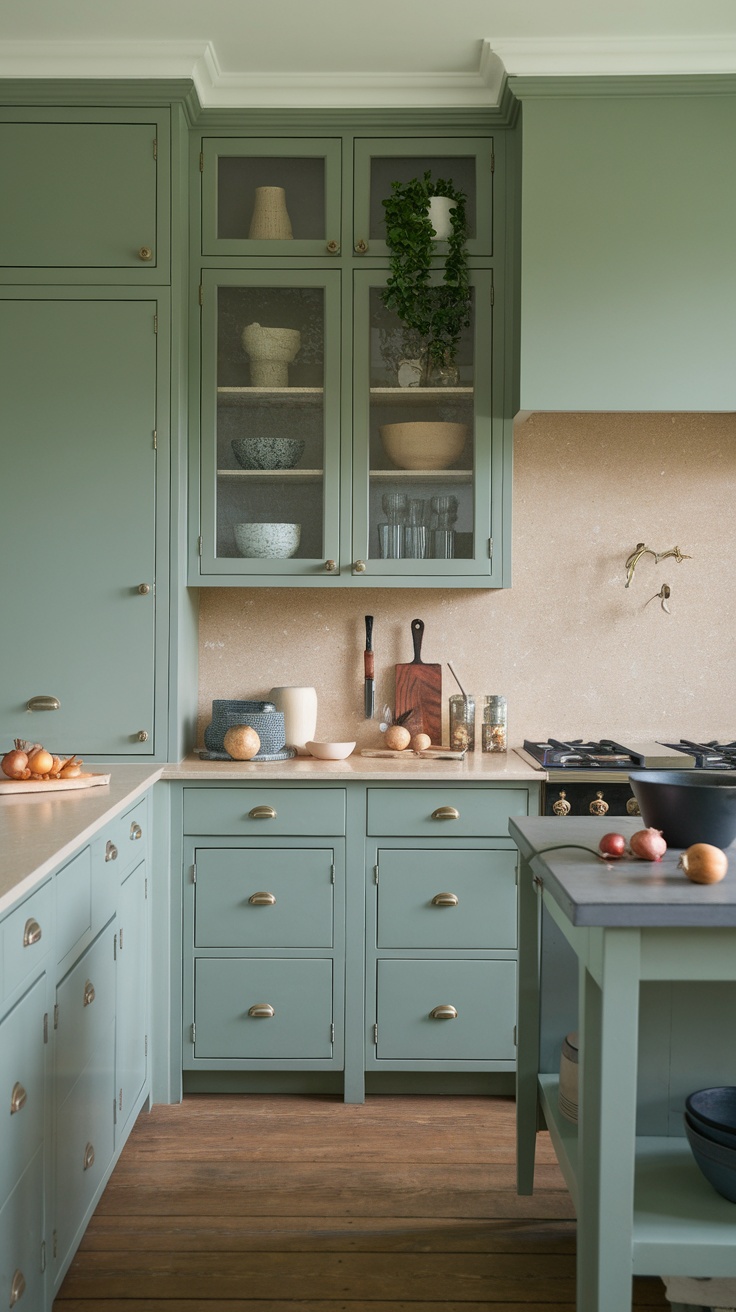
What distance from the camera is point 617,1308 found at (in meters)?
1.50

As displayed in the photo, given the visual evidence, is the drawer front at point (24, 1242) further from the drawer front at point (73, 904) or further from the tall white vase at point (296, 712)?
the tall white vase at point (296, 712)

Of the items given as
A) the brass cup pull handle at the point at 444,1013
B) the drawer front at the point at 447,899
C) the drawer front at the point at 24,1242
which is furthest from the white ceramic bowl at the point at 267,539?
the drawer front at the point at 24,1242

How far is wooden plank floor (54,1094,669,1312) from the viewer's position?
2.01 metres

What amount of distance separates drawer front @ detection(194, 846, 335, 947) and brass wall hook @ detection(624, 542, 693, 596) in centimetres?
133

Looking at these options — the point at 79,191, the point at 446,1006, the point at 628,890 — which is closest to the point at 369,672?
the point at 446,1006

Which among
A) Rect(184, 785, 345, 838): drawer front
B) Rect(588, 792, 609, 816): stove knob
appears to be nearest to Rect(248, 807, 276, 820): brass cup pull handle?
Rect(184, 785, 345, 838): drawer front

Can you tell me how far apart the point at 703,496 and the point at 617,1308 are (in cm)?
243

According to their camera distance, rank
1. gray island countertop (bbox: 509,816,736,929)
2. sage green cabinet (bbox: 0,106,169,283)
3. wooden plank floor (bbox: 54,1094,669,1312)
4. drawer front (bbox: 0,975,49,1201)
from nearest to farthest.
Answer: gray island countertop (bbox: 509,816,736,929), drawer front (bbox: 0,975,49,1201), wooden plank floor (bbox: 54,1094,669,1312), sage green cabinet (bbox: 0,106,169,283)

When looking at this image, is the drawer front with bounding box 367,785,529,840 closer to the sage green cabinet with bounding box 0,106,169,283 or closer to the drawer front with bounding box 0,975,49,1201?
the drawer front with bounding box 0,975,49,1201

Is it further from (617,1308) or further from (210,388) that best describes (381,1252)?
(210,388)

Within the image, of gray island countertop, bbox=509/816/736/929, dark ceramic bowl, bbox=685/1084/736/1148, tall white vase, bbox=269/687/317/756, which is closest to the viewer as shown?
gray island countertop, bbox=509/816/736/929

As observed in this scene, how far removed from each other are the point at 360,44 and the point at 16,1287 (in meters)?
2.92

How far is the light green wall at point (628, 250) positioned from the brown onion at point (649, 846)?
5.11ft

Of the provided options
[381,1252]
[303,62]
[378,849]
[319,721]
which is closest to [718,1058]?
[381,1252]
